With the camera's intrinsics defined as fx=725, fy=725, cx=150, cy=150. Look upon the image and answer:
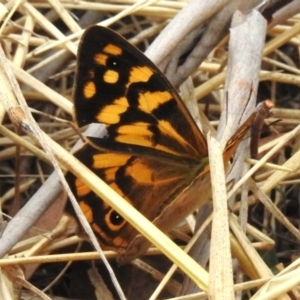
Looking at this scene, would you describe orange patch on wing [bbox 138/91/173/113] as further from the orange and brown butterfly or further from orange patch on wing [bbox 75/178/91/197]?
orange patch on wing [bbox 75/178/91/197]

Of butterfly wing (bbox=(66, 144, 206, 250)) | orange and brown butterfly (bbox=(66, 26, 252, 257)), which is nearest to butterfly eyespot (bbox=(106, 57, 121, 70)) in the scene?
orange and brown butterfly (bbox=(66, 26, 252, 257))

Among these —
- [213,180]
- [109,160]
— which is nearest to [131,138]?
[109,160]

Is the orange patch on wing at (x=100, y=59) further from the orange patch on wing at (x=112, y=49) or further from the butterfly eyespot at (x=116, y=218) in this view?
the butterfly eyespot at (x=116, y=218)

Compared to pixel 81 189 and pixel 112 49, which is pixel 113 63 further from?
pixel 81 189

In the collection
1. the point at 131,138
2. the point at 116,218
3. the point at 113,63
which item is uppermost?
the point at 113,63

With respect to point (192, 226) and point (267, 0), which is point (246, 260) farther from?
point (267, 0)
